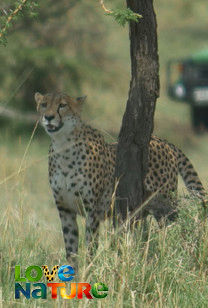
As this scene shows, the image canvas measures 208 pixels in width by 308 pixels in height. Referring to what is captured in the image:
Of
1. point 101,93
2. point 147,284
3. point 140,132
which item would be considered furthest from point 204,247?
point 101,93

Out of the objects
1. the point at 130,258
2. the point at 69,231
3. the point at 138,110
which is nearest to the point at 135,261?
the point at 130,258

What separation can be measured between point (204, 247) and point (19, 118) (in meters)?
8.97

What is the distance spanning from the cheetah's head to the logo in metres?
1.25

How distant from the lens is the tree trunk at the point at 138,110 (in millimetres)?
5461

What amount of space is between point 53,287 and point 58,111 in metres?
1.61

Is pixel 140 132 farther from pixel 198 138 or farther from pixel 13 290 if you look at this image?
pixel 198 138

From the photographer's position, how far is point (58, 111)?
19.2ft

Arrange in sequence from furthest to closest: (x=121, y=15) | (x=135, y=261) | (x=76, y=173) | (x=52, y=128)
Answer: (x=76, y=173) < (x=52, y=128) < (x=121, y=15) < (x=135, y=261)

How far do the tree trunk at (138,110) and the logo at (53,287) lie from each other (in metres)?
0.82

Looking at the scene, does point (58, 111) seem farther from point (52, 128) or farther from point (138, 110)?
point (138, 110)

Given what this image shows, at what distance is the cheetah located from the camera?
587cm

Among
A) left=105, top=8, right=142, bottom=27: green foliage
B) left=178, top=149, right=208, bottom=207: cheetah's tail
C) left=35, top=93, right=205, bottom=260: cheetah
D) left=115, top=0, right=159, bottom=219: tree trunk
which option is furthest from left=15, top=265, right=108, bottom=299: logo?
left=178, top=149, right=208, bottom=207: cheetah's tail

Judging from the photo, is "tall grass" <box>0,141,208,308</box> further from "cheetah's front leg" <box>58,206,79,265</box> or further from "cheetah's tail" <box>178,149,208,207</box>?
"cheetah's tail" <box>178,149,208,207</box>

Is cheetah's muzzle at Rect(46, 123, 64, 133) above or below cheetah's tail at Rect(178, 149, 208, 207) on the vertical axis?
above
